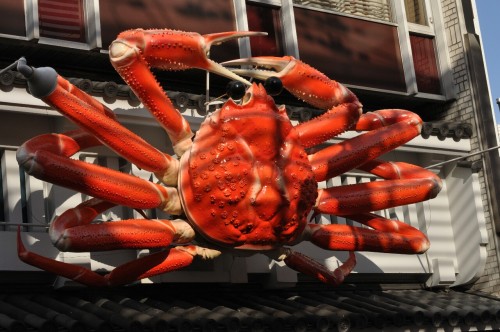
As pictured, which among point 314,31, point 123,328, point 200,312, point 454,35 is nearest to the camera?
point 123,328

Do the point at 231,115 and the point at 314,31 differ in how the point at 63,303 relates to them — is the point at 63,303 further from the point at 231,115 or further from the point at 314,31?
the point at 314,31

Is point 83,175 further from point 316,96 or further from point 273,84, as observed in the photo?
point 316,96

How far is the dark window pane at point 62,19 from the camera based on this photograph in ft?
44.8

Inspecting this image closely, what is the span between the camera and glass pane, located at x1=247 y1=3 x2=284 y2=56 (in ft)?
51.3

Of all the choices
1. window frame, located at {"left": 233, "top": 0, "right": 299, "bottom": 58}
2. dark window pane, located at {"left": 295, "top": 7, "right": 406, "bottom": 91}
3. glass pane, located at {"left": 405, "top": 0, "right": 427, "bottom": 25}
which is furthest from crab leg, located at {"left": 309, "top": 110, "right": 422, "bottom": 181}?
glass pane, located at {"left": 405, "top": 0, "right": 427, "bottom": 25}

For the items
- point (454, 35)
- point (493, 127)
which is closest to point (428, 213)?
point (493, 127)

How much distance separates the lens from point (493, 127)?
17016mm

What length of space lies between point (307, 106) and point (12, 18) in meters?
4.44

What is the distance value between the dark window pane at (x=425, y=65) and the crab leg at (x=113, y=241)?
5.84 meters

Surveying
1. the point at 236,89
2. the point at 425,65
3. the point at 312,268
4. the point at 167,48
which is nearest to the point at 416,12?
the point at 425,65

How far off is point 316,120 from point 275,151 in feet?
2.85

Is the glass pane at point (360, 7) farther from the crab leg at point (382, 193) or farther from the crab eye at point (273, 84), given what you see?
the crab eye at point (273, 84)

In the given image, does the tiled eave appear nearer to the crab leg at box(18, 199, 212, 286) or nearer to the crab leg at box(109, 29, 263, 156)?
the crab leg at box(18, 199, 212, 286)

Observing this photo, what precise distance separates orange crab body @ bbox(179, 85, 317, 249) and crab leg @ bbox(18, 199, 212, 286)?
13.4 inches
